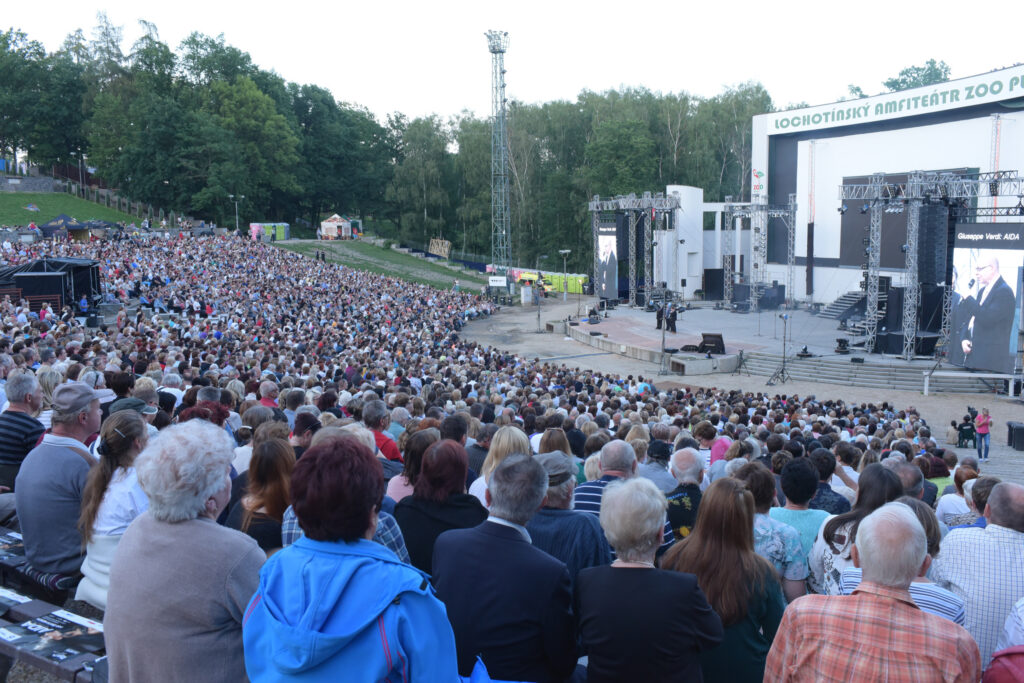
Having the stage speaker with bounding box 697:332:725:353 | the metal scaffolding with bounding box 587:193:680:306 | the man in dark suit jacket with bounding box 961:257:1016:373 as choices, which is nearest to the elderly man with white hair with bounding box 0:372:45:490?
the man in dark suit jacket with bounding box 961:257:1016:373

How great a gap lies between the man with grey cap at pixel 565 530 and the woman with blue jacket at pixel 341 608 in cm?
113

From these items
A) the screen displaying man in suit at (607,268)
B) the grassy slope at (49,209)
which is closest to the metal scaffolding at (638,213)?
the screen displaying man in suit at (607,268)

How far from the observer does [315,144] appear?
64812 millimetres

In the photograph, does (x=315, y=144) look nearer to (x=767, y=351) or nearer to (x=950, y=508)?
(x=767, y=351)

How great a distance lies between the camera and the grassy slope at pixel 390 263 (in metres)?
49.3

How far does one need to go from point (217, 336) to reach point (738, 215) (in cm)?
2742

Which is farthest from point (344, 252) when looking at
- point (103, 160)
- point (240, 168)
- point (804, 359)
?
point (804, 359)

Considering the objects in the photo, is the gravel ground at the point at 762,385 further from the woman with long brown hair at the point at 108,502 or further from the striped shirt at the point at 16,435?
the striped shirt at the point at 16,435

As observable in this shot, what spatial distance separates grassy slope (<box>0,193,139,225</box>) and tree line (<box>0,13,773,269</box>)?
2.37m

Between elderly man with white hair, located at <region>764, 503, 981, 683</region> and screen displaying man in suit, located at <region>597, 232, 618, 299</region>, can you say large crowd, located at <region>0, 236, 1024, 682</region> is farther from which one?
screen displaying man in suit, located at <region>597, 232, 618, 299</region>

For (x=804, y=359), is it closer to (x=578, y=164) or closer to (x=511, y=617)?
(x=511, y=617)

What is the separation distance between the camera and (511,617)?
2.62m

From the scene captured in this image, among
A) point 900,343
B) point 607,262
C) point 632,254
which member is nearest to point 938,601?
point 900,343

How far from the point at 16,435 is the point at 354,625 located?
3.86 metres
